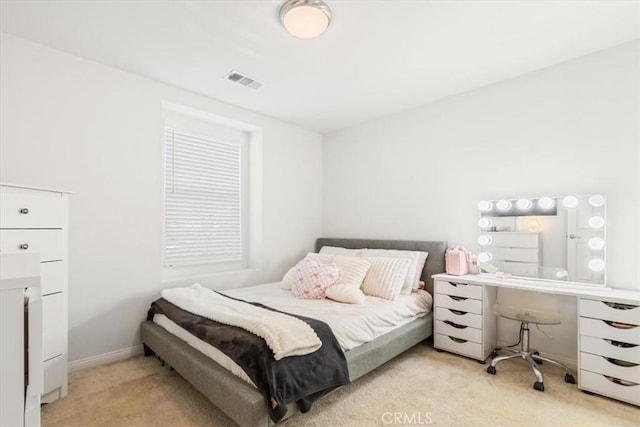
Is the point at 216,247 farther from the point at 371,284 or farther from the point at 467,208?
the point at 467,208

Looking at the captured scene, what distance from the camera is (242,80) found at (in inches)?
114

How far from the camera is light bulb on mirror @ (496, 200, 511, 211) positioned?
9.24 feet

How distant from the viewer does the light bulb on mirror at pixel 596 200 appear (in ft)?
7.68

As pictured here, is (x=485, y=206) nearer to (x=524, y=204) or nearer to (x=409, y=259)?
(x=524, y=204)

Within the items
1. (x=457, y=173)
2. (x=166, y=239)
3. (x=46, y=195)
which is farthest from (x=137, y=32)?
(x=457, y=173)

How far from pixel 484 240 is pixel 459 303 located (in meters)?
0.66

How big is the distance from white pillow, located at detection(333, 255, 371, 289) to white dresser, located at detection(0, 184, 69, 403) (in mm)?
2075

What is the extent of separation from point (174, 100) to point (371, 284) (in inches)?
101

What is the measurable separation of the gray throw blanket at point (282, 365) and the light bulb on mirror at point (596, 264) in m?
2.05

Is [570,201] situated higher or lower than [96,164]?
lower

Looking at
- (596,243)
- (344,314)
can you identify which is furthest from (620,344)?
(344,314)

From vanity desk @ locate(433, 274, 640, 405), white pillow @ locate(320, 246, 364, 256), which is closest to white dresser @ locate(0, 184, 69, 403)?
white pillow @ locate(320, 246, 364, 256)

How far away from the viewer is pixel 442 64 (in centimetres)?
258

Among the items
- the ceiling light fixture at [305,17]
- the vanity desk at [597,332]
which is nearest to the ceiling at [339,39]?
the ceiling light fixture at [305,17]
